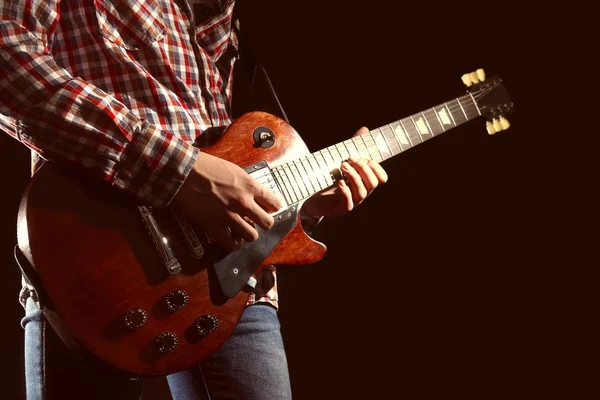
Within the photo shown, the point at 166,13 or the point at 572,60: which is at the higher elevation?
the point at 166,13

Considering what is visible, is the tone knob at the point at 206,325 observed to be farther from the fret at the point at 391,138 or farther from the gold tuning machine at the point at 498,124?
the gold tuning machine at the point at 498,124

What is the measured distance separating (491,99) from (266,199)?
1135 mm

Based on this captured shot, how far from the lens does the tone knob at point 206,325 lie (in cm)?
95

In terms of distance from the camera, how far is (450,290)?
1958 millimetres

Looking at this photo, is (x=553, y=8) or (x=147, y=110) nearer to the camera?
(x=147, y=110)

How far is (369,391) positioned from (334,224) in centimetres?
76

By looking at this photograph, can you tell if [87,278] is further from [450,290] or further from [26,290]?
[450,290]

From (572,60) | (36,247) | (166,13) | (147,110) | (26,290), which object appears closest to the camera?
(36,247)

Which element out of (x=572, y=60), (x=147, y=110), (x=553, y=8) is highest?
(x=147, y=110)

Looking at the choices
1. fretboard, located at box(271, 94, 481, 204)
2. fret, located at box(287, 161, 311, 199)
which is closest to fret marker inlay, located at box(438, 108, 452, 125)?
fretboard, located at box(271, 94, 481, 204)

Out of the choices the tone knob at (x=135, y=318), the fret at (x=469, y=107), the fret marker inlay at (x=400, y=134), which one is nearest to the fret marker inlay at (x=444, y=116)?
the fret at (x=469, y=107)

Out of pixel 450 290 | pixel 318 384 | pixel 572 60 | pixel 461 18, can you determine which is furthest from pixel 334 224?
pixel 572 60

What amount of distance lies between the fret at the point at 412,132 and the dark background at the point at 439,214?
47 centimetres

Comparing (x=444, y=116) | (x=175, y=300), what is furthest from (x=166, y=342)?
(x=444, y=116)
